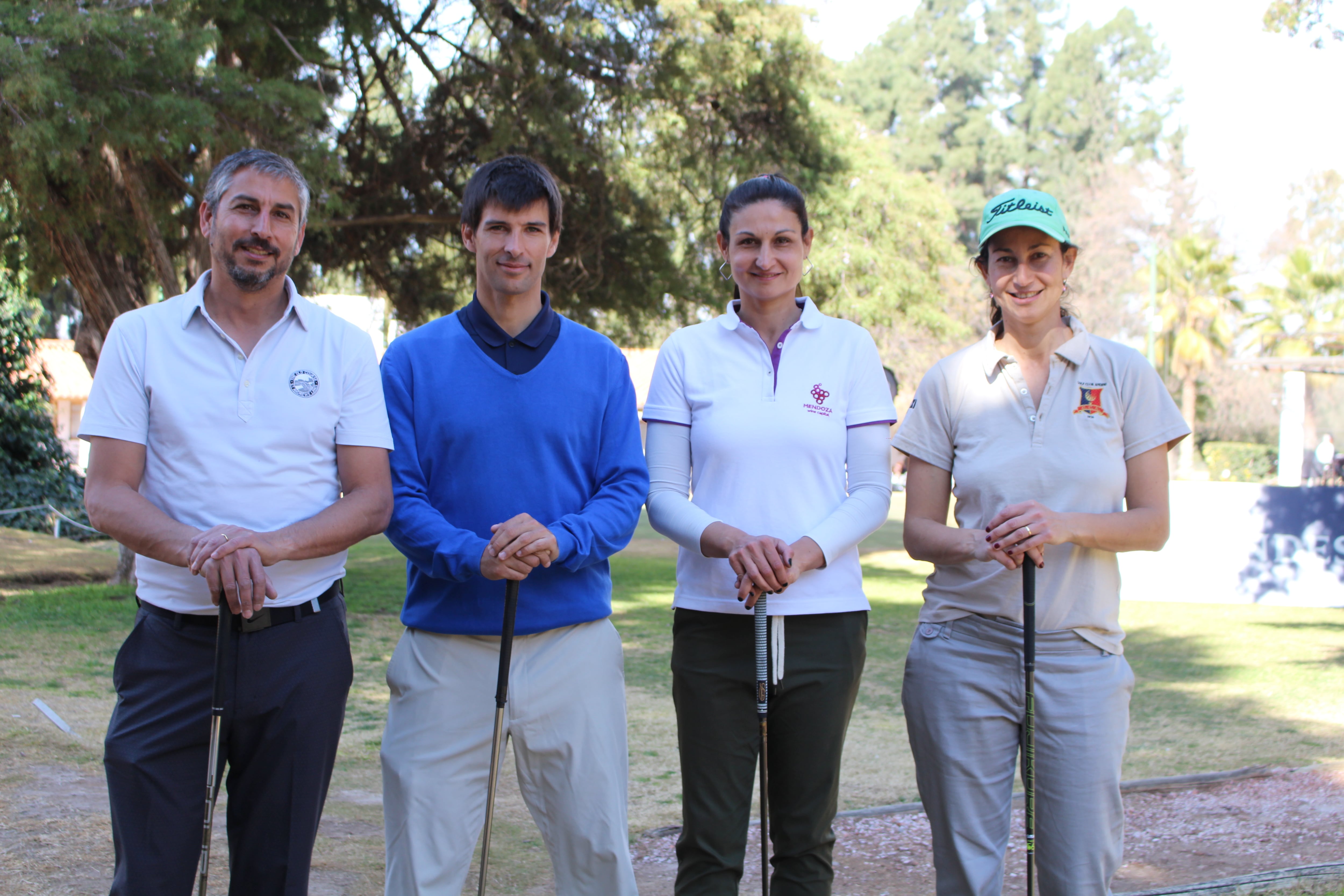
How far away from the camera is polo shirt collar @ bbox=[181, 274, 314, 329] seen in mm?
2896

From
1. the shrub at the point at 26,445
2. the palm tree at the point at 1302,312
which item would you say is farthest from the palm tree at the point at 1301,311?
A: the shrub at the point at 26,445

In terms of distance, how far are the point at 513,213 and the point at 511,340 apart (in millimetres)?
323

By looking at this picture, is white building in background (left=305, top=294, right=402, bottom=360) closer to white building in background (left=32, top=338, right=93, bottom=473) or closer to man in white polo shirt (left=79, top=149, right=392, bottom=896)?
man in white polo shirt (left=79, top=149, right=392, bottom=896)

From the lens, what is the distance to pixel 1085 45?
184 feet

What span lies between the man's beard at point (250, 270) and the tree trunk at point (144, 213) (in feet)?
24.9

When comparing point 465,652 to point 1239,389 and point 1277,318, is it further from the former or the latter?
point 1239,389

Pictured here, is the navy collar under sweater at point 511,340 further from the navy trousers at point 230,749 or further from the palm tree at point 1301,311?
the palm tree at point 1301,311

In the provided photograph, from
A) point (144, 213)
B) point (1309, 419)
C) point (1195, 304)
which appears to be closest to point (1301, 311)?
point (1195, 304)

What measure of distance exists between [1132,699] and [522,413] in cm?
690

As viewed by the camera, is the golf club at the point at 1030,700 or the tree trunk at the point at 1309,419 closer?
the golf club at the point at 1030,700

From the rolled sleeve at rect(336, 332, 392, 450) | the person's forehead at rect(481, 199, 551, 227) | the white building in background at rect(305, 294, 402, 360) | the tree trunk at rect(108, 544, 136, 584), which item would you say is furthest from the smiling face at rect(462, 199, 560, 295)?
the tree trunk at rect(108, 544, 136, 584)

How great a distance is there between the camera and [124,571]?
1197cm

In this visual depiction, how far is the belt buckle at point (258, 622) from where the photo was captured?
2.80 meters

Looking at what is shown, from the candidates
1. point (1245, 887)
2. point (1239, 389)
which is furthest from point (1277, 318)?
point (1245, 887)
